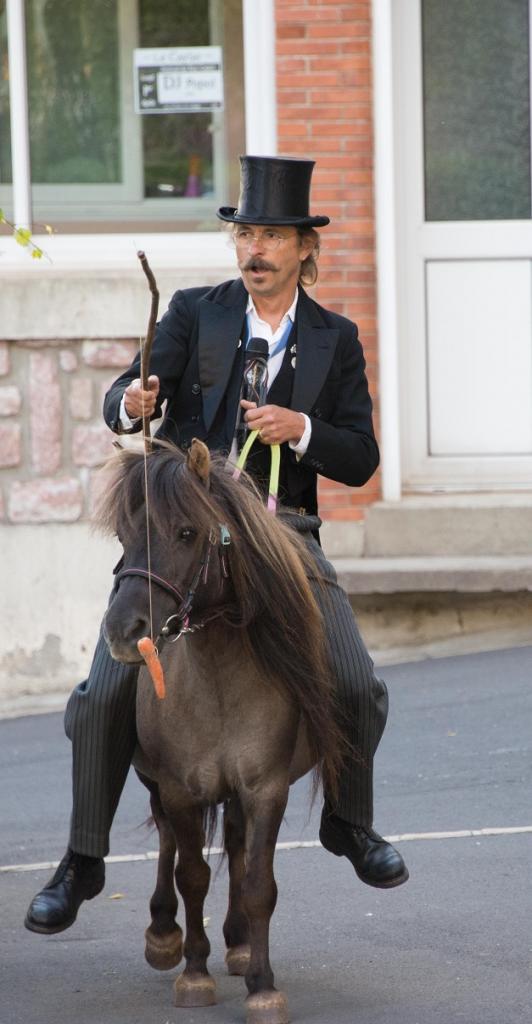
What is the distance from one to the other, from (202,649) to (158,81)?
17.5ft

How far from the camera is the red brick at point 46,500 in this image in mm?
8992

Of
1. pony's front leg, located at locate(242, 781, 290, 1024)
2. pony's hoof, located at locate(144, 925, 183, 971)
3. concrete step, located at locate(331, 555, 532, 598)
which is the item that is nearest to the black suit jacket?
pony's front leg, located at locate(242, 781, 290, 1024)

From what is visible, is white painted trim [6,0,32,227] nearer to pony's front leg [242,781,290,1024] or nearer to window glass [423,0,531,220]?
window glass [423,0,531,220]

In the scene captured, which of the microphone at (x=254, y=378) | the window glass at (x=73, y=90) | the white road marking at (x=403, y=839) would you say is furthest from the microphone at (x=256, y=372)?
the window glass at (x=73, y=90)

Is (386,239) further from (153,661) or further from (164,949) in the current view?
(153,661)

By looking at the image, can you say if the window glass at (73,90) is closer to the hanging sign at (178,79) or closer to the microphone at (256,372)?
the hanging sign at (178,79)

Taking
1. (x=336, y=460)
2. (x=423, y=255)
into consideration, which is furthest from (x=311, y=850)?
(x=423, y=255)

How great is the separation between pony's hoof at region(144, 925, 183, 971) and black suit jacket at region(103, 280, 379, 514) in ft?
4.30

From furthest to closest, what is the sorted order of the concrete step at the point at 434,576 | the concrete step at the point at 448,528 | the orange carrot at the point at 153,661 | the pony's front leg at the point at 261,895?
the concrete step at the point at 448,528
the concrete step at the point at 434,576
the pony's front leg at the point at 261,895
the orange carrot at the point at 153,661

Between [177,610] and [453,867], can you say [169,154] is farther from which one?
[177,610]

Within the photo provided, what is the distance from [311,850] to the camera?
6445mm

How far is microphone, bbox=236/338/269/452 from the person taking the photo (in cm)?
475

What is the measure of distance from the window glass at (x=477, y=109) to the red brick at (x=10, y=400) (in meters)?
2.41

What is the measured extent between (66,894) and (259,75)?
5235mm
